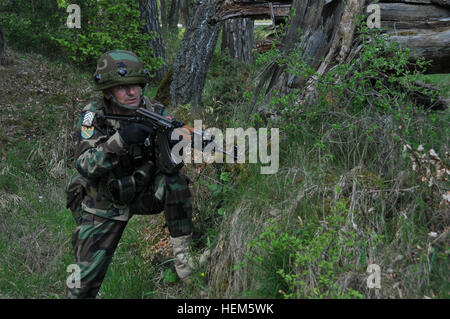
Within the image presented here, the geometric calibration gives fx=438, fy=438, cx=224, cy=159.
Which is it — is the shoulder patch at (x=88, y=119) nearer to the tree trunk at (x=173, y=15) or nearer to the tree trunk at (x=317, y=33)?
the tree trunk at (x=317, y=33)

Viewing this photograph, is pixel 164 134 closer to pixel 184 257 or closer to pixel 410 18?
pixel 184 257

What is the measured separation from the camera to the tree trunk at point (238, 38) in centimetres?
884

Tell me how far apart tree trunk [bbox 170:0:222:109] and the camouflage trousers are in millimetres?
2545

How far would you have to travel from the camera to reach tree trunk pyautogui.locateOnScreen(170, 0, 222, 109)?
599 cm

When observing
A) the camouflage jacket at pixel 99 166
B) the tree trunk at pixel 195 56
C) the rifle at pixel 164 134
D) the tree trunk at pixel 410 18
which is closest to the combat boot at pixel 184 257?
the camouflage jacket at pixel 99 166

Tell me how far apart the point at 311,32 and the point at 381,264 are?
2616 millimetres

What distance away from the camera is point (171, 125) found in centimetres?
332

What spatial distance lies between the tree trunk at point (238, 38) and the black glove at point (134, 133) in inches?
230

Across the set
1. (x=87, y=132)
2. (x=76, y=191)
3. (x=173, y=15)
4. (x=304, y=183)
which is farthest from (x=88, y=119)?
(x=173, y=15)

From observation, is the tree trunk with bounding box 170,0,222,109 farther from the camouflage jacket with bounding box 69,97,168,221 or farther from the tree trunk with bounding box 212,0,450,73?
the camouflage jacket with bounding box 69,97,168,221

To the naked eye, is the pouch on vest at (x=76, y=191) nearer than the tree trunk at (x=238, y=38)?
Yes

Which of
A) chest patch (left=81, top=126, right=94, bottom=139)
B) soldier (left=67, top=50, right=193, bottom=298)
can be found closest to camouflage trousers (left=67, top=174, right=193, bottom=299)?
soldier (left=67, top=50, right=193, bottom=298)

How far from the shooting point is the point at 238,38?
8.90m
